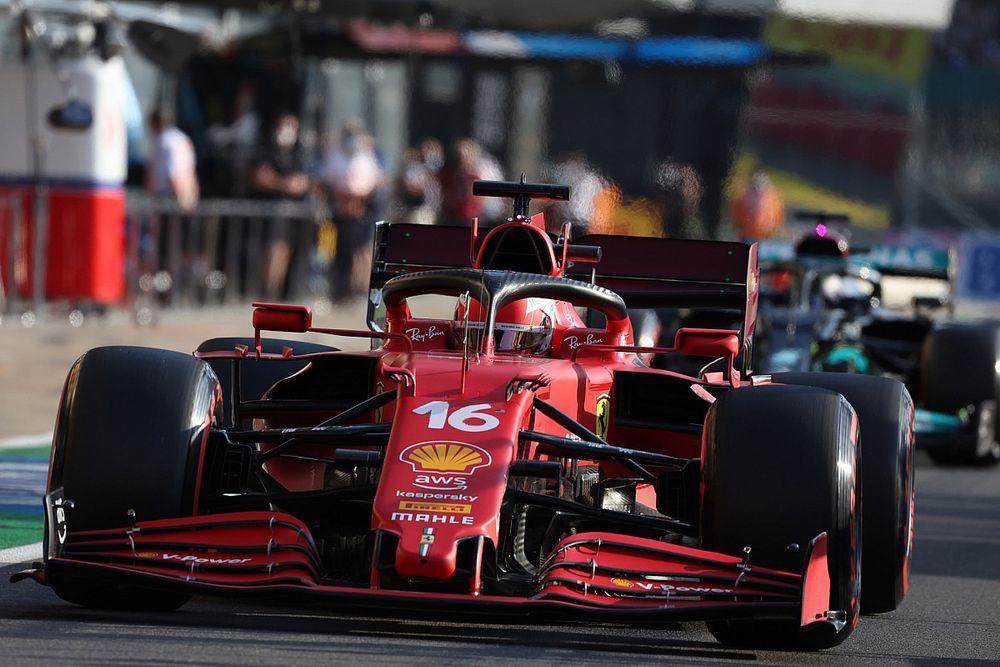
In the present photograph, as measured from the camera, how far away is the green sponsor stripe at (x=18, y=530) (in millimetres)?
8570

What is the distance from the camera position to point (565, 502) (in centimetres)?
672

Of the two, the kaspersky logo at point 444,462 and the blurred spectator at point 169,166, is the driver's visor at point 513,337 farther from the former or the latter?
the blurred spectator at point 169,166

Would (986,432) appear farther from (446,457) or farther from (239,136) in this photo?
(239,136)

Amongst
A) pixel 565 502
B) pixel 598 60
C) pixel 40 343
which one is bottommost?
pixel 40 343

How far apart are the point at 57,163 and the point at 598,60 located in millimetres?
9099

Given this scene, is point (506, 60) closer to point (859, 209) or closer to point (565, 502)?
point (859, 209)

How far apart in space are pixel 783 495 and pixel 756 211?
20.0m

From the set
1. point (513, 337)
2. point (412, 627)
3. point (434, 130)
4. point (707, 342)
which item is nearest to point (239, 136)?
point (434, 130)

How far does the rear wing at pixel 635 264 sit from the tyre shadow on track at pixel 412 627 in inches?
91.7

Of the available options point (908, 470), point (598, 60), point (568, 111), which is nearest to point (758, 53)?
point (598, 60)

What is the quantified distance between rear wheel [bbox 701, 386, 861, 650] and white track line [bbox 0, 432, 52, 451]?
6330 millimetres

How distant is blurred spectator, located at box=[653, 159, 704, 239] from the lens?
2825cm

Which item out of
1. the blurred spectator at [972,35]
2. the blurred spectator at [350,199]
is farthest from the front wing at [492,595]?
the blurred spectator at [972,35]

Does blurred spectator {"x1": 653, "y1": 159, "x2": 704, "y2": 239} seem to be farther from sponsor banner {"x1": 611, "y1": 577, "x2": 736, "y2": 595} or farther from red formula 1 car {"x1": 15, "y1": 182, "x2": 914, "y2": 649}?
sponsor banner {"x1": 611, "y1": 577, "x2": 736, "y2": 595}
